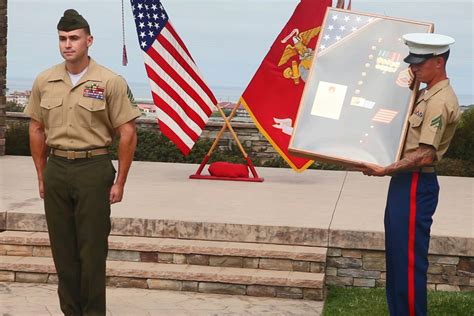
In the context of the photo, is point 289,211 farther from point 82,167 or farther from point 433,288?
point 82,167

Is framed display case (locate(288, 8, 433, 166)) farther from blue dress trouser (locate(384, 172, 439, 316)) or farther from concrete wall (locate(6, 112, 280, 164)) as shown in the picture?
concrete wall (locate(6, 112, 280, 164))

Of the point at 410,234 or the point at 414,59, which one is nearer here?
the point at 414,59

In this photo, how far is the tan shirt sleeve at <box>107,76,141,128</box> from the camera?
516 centimetres

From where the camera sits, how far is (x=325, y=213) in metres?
8.11

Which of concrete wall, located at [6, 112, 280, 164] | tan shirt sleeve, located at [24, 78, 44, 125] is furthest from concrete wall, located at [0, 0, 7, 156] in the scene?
tan shirt sleeve, located at [24, 78, 44, 125]

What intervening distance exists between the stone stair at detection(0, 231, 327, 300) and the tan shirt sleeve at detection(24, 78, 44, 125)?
1938 millimetres

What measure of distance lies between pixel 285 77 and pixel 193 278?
425 cm

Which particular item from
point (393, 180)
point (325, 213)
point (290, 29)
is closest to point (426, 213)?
point (393, 180)

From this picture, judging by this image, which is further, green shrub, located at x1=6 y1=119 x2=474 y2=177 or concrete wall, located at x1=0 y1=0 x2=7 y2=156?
green shrub, located at x1=6 y1=119 x2=474 y2=177

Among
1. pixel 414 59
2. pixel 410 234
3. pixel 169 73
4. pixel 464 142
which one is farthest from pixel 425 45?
pixel 464 142

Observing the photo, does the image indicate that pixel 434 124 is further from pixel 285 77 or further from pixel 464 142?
pixel 464 142

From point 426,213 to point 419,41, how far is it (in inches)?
35.5

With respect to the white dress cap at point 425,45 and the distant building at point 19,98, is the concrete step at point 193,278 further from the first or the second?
the distant building at point 19,98

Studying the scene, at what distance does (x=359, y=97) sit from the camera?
16.8 ft
